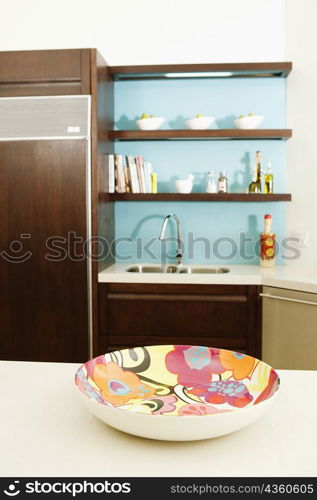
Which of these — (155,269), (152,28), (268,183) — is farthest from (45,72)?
(268,183)

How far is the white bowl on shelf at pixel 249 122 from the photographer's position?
312 cm

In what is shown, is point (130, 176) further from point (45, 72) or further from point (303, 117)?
point (303, 117)

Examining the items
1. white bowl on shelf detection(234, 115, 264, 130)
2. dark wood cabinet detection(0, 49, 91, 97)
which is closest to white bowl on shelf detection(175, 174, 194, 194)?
white bowl on shelf detection(234, 115, 264, 130)

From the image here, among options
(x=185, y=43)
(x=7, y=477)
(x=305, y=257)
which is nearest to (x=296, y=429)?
(x=7, y=477)

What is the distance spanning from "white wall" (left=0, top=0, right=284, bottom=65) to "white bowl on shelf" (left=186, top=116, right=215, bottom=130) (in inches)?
18.2

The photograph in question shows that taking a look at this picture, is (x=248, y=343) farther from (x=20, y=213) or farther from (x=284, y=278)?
(x=20, y=213)

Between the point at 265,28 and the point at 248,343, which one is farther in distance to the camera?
the point at 265,28

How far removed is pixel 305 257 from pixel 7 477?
2.81 m

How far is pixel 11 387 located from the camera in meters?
1.11

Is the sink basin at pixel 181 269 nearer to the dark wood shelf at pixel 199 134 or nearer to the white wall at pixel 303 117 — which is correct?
the white wall at pixel 303 117

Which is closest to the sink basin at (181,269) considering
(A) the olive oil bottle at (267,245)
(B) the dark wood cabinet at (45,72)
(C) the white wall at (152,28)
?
(A) the olive oil bottle at (267,245)

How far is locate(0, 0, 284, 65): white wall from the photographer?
3.28 meters

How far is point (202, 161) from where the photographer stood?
132 inches

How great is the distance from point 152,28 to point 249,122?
0.95 m
